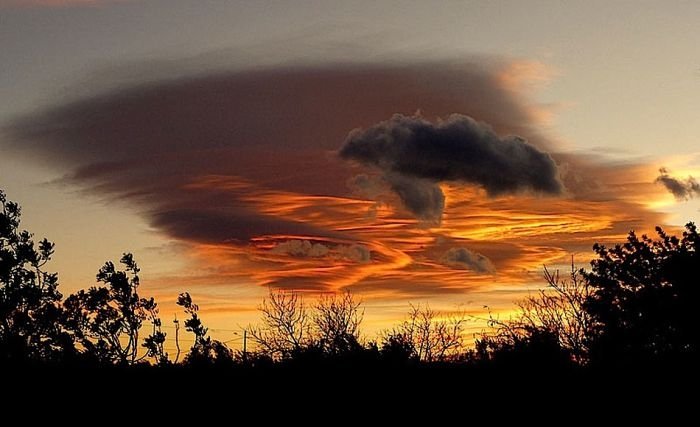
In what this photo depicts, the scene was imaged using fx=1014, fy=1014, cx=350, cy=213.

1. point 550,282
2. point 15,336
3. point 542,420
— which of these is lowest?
point 542,420

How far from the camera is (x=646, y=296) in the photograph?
6269 centimetres

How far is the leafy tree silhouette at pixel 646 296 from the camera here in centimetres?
5850

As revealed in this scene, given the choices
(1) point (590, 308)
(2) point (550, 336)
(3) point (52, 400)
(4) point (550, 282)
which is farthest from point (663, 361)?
(4) point (550, 282)

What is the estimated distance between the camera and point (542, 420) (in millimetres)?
29469

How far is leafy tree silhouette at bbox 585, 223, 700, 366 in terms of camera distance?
2303 inches

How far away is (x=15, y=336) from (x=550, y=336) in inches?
1114

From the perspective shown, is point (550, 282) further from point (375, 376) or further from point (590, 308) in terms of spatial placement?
point (375, 376)

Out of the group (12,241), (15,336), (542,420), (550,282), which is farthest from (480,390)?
(550,282)

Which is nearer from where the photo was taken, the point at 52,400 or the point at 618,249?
the point at 52,400

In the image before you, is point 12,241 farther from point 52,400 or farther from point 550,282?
point 550,282

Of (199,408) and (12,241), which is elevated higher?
(12,241)

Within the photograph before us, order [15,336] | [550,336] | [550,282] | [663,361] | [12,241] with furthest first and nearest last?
[550,282] < [12,241] < [15,336] < [550,336] < [663,361]

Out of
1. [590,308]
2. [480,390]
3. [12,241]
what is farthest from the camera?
[590,308]

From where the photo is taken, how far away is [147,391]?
2992 centimetres
